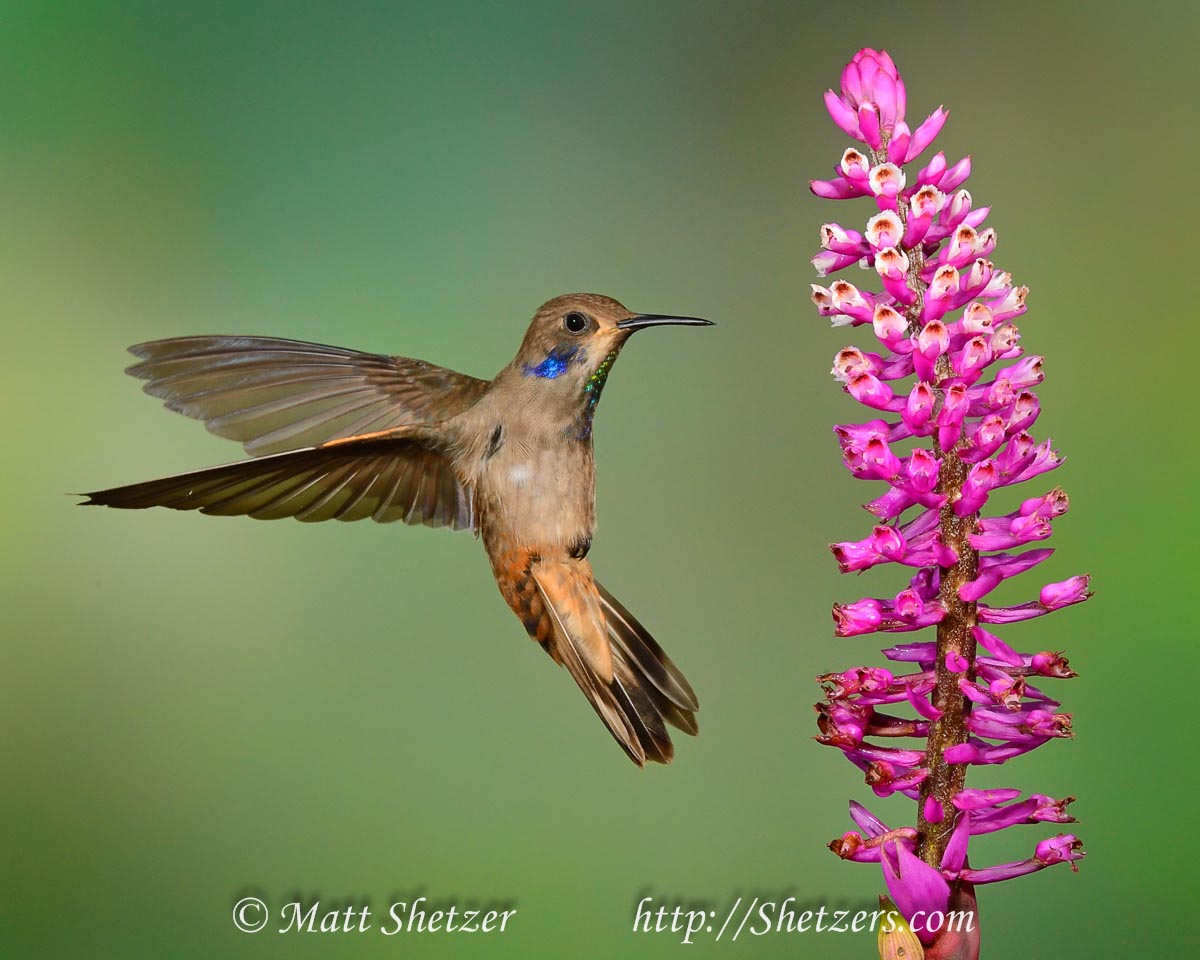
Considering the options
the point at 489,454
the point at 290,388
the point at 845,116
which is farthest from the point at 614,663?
the point at 845,116

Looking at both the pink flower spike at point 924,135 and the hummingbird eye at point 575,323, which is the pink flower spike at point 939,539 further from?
the hummingbird eye at point 575,323

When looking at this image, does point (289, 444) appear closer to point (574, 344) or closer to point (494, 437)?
point (494, 437)

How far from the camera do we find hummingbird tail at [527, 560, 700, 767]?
1.15 metres

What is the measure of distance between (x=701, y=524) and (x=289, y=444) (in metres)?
1.03

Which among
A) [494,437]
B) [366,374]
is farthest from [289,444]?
[494,437]

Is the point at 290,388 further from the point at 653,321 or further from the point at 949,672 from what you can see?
the point at 949,672

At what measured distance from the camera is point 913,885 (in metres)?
0.67

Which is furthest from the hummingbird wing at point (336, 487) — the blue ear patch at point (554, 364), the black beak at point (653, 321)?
the black beak at point (653, 321)

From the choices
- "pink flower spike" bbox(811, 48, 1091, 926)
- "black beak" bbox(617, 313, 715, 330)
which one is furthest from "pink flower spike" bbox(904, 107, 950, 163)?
"black beak" bbox(617, 313, 715, 330)

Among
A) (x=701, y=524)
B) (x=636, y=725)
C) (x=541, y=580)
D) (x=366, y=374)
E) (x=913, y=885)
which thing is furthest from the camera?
(x=701, y=524)

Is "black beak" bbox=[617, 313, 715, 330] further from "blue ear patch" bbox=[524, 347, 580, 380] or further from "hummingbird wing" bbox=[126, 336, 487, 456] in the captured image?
"hummingbird wing" bbox=[126, 336, 487, 456]

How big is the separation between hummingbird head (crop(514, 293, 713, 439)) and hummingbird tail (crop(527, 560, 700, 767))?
166 millimetres

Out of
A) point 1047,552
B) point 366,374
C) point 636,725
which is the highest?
point 366,374

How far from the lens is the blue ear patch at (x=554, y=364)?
1245 millimetres
